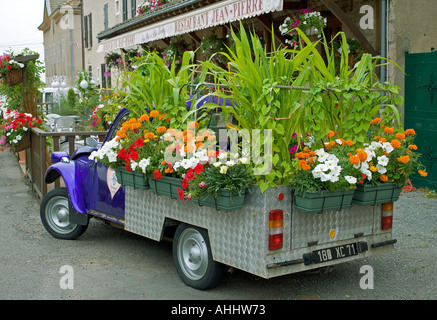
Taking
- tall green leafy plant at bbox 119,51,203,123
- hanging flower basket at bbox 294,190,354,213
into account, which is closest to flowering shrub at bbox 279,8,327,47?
Result: tall green leafy plant at bbox 119,51,203,123

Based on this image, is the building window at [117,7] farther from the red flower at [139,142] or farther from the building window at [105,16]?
the red flower at [139,142]

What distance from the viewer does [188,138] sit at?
4.63 meters

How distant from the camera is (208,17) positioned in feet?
34.1

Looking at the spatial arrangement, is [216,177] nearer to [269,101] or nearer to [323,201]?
[269,101]

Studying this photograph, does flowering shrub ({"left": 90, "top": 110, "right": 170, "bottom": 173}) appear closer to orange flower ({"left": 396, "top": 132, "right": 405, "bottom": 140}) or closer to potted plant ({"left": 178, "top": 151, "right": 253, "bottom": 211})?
potted plant ({"left": 178, "top": 151, "right": 253, "bottom": 211})

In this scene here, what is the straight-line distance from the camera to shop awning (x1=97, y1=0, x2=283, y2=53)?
8.58m

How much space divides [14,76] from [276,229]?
324 inches

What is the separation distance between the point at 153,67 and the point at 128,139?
2.37 feet

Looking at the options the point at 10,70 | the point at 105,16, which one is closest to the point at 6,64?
the point at 10,70

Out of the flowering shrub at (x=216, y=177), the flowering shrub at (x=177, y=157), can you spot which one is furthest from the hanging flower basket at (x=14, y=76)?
the flowering shrub at (x=216, y=177)

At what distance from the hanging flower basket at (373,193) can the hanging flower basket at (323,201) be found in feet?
0.45

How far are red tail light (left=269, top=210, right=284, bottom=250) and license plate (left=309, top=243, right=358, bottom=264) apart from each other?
1.24 feet
